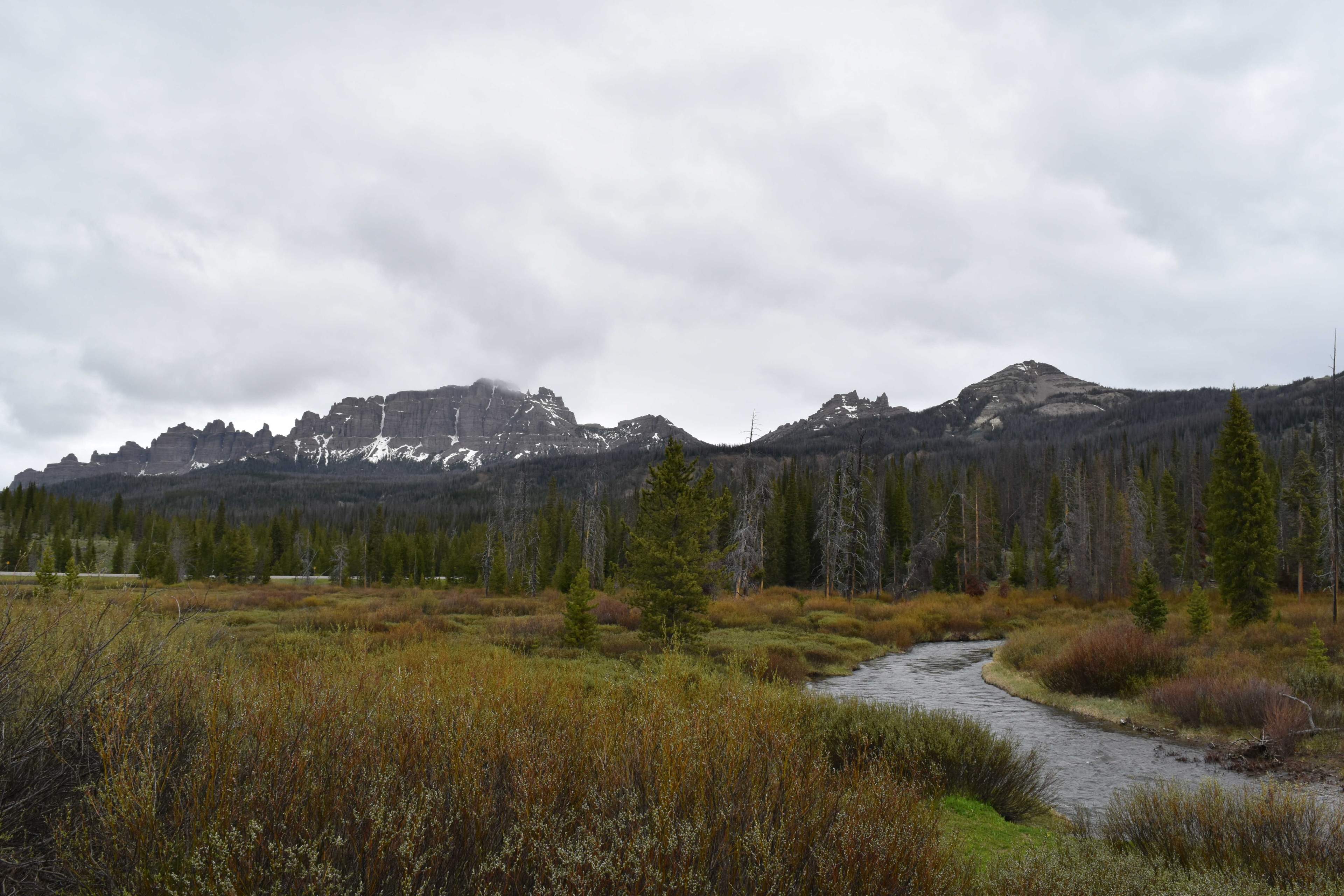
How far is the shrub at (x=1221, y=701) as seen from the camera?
51.8 feet

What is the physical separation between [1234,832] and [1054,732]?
36.9 ft

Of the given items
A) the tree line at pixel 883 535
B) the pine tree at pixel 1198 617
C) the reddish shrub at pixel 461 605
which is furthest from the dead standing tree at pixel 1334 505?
the reddish shrub at pixel 461 605

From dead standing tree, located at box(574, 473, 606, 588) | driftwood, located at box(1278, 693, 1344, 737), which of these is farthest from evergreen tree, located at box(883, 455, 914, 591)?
driftwood, located at box(1278, 693, 1344, 737)

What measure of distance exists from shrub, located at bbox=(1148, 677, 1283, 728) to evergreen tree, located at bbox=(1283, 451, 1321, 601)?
3124cm

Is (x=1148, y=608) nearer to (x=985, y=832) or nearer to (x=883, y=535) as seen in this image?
(x=985, y=832)

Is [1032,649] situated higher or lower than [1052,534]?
lower

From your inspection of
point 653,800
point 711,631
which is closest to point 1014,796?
point 653,800

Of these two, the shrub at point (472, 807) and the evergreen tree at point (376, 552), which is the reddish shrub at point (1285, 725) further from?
the evergreen tree at point (376, 552)

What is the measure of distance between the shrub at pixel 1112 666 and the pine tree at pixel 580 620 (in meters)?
15.4

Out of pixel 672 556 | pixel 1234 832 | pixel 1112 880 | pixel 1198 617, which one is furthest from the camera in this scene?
pixel 1198 617

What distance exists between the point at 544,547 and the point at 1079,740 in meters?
54.2

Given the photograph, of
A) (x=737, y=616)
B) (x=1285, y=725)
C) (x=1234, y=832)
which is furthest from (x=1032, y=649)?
(x=1234, y=832)

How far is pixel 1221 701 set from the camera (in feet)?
53.8

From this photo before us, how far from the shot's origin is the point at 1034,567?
6631 centimetres
